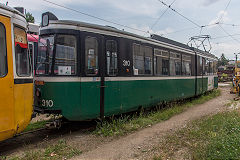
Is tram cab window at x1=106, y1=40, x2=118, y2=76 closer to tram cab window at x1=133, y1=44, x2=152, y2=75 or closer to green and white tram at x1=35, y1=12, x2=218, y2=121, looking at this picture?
green and white tram at x1=35, y1=12, x2=218, y2=121

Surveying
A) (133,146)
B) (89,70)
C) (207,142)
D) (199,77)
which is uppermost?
(89,70)

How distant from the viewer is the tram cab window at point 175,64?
9516 millimetres

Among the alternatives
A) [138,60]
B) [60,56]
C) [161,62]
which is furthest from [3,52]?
[161,62]

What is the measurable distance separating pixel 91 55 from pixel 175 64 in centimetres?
545

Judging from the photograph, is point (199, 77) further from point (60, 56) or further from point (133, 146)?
point (60, 56)

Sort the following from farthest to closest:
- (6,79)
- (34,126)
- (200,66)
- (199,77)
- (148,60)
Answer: (200,66) → (199,77) → (148,60) → (34,126) → (6,79)

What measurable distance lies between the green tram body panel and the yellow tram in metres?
0.79

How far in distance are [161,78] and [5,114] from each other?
20.1 ft

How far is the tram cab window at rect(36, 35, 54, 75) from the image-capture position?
212 inches

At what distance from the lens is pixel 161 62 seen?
8648 millimetres

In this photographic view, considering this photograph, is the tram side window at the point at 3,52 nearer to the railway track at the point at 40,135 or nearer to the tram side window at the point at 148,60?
the railway track at the point at 40,135

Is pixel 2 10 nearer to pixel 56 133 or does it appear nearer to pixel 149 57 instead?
pixel 56 133

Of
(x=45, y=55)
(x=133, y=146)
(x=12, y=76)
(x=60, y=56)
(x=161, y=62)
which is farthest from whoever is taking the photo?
(x=161, y=62)

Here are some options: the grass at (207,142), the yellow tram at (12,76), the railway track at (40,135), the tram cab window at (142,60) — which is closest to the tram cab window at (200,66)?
the tram cab window at (142,60)
